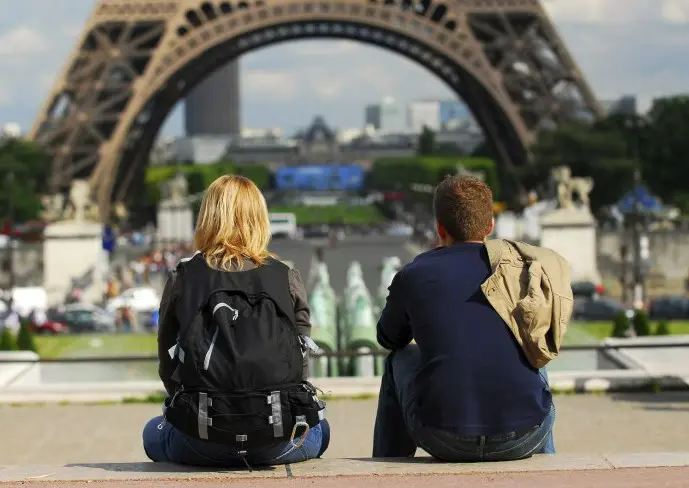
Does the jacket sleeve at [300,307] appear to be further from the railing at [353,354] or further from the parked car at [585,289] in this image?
the parked car at [585,289]

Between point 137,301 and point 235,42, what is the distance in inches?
1023

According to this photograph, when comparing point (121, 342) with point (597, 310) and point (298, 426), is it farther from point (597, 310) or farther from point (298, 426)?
point (298, 426)

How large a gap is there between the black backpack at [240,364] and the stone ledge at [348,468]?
16 cm

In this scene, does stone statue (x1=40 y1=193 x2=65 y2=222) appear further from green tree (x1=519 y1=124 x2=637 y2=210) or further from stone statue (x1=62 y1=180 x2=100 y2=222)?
green tree (x1=519 y1=124 x2=637 y2=210)

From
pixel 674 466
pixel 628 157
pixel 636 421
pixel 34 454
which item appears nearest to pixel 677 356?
pixel 636 421

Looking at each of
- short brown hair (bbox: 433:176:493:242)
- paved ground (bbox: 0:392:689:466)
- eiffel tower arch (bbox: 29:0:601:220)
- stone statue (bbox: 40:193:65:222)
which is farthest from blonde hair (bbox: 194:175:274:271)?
eiffel tower arch (bbox: 29:0:601:220)

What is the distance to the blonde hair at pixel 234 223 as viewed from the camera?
5.82m

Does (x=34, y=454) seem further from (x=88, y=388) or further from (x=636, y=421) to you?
(x=636, y=421)

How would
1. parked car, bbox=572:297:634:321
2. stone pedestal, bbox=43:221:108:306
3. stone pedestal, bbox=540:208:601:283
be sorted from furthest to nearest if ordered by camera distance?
1. stone pedestal, bbox=43:221:108:306
2. stone pedestal, bbox=540:208:601:283
3. parked car, bbox=572:297:634:321

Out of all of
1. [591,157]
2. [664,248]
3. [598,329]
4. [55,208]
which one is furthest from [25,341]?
[591,157]

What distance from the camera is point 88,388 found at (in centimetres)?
1370

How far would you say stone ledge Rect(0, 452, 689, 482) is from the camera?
18.5 ft

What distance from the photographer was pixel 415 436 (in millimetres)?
5918

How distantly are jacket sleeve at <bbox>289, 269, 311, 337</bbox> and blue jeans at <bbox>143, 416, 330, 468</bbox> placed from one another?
434 mm
